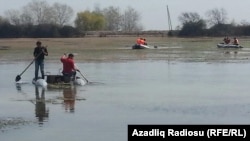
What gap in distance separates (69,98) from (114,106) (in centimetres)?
238

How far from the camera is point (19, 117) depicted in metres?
14.6

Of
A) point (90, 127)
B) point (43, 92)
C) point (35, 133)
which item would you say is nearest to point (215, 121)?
point (90, 127)

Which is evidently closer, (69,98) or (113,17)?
(69,98)

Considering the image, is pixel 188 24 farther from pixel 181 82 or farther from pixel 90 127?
pixel 90 127

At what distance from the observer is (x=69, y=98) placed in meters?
18.2

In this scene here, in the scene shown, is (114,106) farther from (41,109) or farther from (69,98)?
(69,98)

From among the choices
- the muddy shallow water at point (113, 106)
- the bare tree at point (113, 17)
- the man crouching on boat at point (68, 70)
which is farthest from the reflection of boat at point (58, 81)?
the bare tree at point (113, 17)

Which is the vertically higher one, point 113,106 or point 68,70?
point 68,70

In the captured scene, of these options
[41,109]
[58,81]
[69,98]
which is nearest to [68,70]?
[58,81]

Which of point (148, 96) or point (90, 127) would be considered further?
point (148, 96)

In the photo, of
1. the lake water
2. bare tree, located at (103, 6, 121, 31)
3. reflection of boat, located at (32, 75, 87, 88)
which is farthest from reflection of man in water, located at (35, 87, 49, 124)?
bare tree, located at (103, 6, 121, 31)

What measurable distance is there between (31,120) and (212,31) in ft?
308

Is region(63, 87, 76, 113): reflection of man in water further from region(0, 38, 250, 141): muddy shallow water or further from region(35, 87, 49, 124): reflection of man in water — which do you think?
region(35, 87, 49, 124): reflection of man in water

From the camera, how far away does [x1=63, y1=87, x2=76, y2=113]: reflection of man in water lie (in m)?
16.0
